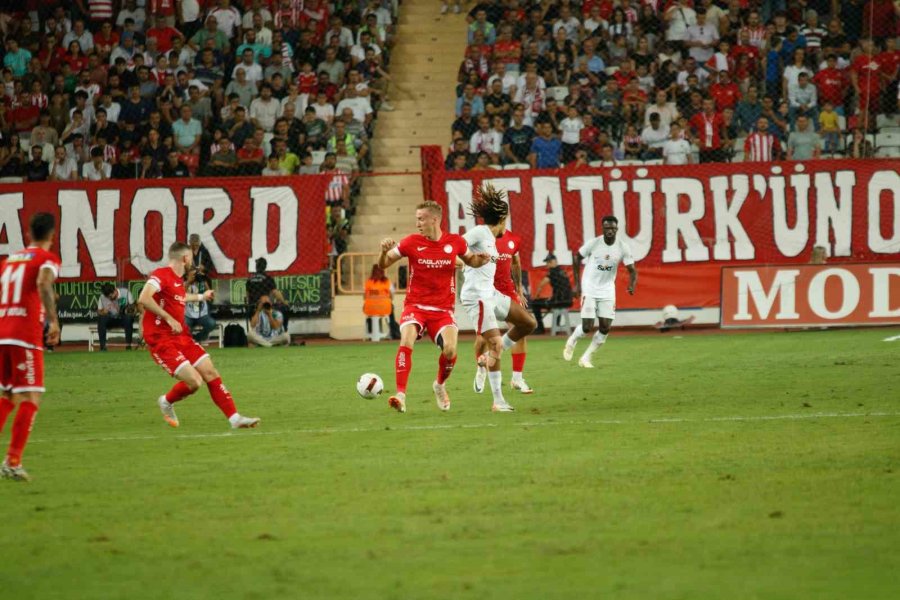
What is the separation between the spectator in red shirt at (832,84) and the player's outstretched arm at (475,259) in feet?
55.6

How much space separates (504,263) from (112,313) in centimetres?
1350

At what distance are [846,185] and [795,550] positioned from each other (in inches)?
862

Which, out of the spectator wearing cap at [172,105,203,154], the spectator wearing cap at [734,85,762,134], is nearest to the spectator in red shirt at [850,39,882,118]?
the spectator wearing cap at [734,85,762,134]

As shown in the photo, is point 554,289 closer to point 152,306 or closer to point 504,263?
point 504,263

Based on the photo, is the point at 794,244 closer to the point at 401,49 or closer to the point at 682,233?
the point at 682,233

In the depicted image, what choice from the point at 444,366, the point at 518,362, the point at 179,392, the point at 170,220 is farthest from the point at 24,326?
the point at 170,220

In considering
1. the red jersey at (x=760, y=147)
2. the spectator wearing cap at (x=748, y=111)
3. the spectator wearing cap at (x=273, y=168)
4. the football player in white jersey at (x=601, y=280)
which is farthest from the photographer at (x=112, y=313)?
the spectator wearing cap at (x=748, y=111)

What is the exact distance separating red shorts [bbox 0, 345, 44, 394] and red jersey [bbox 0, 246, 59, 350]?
6 centimetres

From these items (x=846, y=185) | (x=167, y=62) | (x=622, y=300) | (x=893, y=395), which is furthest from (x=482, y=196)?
(x=167, y=62)

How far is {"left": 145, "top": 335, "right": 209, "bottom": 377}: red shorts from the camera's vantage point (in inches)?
501

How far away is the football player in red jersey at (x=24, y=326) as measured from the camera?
9492 mm

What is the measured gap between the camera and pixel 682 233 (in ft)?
90.5

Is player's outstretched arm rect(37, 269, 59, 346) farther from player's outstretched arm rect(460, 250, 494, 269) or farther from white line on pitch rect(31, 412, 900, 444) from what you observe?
player's outstretched arm rect(460, 250, 494, 269)

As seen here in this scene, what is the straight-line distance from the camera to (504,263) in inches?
621
